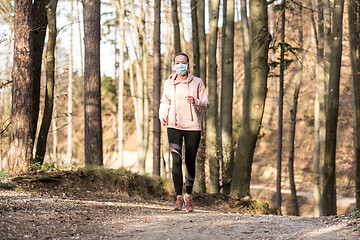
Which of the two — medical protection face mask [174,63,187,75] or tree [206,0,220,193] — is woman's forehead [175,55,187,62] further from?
tree [206,0,220,193]

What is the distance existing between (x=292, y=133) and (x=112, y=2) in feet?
48.2

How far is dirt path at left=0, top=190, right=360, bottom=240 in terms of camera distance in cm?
470

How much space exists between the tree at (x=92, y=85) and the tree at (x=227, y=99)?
4.74m

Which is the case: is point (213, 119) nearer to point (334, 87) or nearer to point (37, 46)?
point (334, 87)

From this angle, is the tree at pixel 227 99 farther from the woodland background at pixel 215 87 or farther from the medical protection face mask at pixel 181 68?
the medical protection face mask at pixel 181 68

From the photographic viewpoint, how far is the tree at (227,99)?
46.9 feet

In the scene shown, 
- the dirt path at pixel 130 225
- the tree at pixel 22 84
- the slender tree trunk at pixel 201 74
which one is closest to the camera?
the dirt path at pixel 130 225

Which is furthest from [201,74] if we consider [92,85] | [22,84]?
[22,84]

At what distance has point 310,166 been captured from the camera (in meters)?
35.3

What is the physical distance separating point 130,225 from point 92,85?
20.0 feet

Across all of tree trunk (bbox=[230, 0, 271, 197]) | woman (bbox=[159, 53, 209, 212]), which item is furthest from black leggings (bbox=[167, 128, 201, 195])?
tree trunk (bbox=[230, 0, 271, 197])

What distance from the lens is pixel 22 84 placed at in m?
9.47

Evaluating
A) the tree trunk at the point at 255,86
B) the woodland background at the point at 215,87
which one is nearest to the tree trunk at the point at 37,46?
the woodland background at the point at 215,87

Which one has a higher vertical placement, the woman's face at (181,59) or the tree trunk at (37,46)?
the tree trunk at (37,46)
